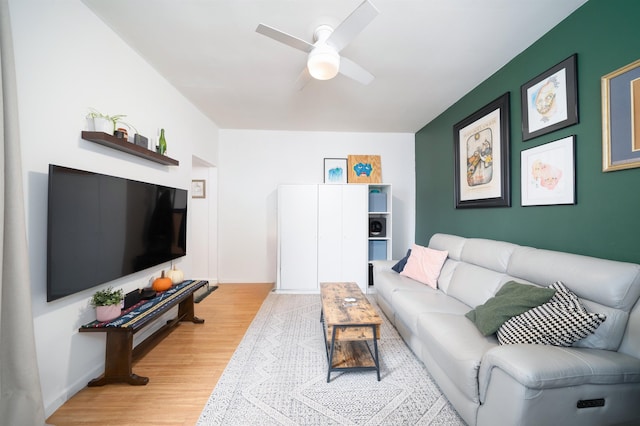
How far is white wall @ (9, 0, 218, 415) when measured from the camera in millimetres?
1452

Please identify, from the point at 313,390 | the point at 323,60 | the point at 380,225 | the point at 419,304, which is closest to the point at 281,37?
the point at 323,60

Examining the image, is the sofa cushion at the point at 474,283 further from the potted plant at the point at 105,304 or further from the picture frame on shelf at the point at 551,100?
the potted plant at the point at 105,304

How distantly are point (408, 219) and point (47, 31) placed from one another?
462 cm

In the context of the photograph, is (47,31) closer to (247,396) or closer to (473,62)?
(247,396)

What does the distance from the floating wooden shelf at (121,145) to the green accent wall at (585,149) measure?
331 cm

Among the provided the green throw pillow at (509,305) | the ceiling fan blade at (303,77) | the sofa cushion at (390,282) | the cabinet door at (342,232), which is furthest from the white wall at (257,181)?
the green throw pillow at (509,305)

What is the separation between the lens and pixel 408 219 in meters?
4.63

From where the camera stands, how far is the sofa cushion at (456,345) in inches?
55.2

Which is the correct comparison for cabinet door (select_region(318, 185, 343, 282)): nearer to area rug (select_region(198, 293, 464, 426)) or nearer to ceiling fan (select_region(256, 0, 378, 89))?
area rug (select_region(198, 293, 464, 426))

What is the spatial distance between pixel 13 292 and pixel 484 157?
3785 mm

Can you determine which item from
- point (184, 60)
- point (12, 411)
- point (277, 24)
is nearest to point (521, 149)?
point (277, 24)

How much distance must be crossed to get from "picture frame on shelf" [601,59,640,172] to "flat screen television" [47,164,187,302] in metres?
3.36

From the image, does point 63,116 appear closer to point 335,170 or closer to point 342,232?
point 342,232

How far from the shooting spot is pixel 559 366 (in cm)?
117
